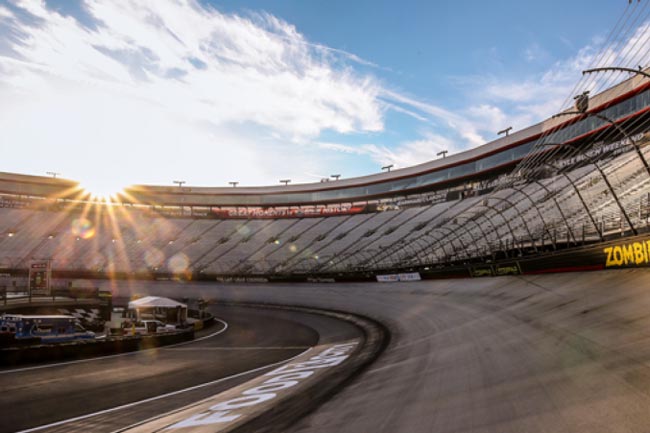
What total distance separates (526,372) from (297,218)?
175 feet

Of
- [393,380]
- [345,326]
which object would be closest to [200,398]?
[393,380]

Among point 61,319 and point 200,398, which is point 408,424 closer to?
point 200,398

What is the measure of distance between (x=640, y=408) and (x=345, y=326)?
18.4 m

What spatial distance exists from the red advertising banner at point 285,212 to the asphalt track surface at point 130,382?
126ft

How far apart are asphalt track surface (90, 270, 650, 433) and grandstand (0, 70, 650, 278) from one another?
43.9ft

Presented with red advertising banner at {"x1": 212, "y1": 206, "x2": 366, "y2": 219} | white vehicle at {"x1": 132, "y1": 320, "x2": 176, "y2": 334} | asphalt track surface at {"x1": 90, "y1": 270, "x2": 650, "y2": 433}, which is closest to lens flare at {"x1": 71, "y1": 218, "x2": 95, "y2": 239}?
red advertising banner at {"x1": 212, "y1": 206, "x2": 366, "y2": 219}

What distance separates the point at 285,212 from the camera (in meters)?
60.2

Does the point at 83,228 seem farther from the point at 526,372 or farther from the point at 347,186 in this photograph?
the point at 526,372

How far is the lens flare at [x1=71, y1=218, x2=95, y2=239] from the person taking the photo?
53131mm

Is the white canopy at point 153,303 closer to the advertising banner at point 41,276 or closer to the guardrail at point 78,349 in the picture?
the guardrail at point 78,349

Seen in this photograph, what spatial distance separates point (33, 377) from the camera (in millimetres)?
10344

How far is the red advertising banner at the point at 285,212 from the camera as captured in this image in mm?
56966

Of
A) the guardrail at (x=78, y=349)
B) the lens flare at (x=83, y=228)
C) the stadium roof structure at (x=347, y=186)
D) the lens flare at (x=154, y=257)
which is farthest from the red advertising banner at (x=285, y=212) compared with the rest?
the guardrail at (x=78, y=349)

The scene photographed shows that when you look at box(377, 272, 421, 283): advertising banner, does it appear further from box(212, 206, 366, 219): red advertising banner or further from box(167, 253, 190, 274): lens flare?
box(167, 253, 190, 274): lens flare
